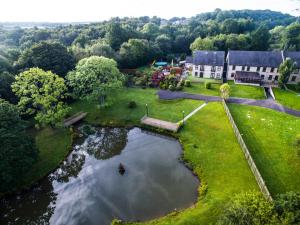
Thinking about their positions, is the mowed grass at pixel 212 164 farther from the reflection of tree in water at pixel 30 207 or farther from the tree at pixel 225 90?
the reflection of tree in water at pixel 30 207

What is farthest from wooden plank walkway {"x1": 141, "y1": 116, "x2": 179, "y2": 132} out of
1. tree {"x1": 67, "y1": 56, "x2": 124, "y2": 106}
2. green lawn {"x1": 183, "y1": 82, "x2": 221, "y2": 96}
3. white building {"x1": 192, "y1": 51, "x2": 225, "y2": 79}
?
white building {"x1": 192, "y1": 51, "x2": 225, "y2": 79}

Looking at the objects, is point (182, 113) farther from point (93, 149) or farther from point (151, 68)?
point (151, 68)

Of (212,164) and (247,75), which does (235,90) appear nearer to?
(247,75)

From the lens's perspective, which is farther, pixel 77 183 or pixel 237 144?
pixel 237 144

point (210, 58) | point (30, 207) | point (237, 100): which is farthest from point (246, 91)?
point (30, 207)

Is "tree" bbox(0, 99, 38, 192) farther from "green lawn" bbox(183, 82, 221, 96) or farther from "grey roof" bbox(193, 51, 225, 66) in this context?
"grey roof" bbox(193, 51, 225, 66)

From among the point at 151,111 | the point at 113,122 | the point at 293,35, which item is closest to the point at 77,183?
the point at 113,122

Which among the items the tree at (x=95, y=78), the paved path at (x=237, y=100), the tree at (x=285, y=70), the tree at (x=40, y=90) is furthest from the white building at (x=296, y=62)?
the tree at (x=40, y=90)
